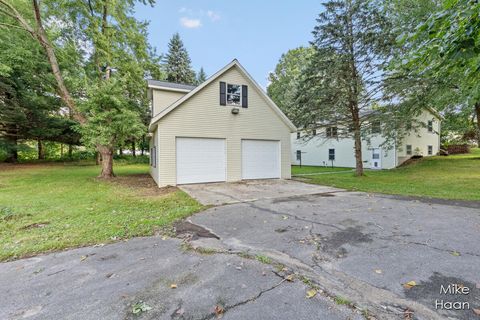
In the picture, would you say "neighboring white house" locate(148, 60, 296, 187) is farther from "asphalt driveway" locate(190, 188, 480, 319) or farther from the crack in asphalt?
the crack in asphalt

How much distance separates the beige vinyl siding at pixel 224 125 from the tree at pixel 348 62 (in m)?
2.95

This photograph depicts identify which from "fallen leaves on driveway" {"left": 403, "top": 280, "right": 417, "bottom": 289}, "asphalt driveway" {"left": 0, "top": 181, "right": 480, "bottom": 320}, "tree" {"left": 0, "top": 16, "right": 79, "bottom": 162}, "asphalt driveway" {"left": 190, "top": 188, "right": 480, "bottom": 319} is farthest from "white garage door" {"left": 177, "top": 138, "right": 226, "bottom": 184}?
"fallen leaves on driveway" {"left": 403, "top": 280, "right": 417, "bottom": 289}

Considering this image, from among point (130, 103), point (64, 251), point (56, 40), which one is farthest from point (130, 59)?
point (64, 251)

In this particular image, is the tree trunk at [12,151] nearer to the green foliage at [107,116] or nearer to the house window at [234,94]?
the green foliage at [107,116]

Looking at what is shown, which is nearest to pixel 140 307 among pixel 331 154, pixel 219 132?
pixel 219 132

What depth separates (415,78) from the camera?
11047 millimetres

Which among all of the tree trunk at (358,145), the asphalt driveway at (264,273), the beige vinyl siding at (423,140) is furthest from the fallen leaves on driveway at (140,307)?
the beige vinyl siding at (423,140)

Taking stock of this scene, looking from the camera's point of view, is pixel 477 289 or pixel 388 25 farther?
pixel 388 25

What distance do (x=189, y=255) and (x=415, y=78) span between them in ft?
43.4

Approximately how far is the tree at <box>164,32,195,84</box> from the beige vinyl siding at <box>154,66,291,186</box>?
26279mm

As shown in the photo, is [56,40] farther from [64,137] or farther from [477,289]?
[477,289]

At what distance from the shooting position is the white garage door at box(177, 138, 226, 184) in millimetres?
10461

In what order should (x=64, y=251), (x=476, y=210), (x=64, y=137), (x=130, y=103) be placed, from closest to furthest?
(x=64, y=251) → (x=476, y=210) → (x=130, y=103) → (x=64, y=137)

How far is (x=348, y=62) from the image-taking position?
12156mm
